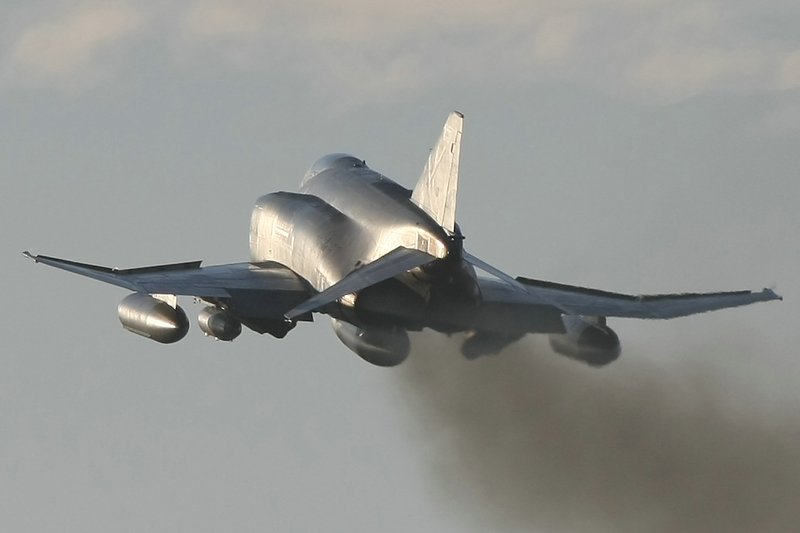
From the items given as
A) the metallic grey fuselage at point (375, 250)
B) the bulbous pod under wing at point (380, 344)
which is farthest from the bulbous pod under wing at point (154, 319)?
the bulbous pod under wing at point (380, 344)

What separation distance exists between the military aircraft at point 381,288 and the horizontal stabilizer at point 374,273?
4 centimetres

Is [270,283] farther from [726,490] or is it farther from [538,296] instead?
[726,490]

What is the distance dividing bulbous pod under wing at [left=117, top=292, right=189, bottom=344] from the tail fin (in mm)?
8930

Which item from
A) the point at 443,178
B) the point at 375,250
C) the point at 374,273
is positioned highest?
the point at 443,178

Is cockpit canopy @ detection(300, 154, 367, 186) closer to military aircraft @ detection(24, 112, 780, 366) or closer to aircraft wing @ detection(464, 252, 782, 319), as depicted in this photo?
military aircraft @ detection(24, 112, 780, 366)

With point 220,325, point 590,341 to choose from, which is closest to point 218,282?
point 220,325

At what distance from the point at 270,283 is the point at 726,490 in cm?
1679

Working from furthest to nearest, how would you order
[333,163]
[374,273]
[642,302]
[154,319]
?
[333,163] → [642,302] → [154,319] → [374,273]

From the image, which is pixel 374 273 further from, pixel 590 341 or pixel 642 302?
pixel 642 302

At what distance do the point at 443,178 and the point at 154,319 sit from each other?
434 inches

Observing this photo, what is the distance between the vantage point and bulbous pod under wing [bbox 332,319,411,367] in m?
116

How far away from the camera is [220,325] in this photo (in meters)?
118

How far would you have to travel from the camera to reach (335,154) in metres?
128

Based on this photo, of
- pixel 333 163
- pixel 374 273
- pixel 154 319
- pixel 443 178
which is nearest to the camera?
pixel 374 273
